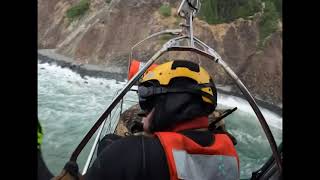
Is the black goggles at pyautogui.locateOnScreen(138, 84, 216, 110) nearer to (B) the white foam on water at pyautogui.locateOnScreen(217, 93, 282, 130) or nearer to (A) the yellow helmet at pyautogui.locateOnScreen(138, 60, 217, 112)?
(A) the yellow helmet at pyautogui.locateOnScreen(138, 60, 217, 112)

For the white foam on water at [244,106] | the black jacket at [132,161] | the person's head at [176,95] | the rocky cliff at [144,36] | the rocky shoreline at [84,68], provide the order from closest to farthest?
1. the black jacket at [132,161]
2. the person's head at [176,95]
3. the white foam on water at [244,106]
4. the rocky cliff at [144,36]
5. the rocky shoreline at [84,68]

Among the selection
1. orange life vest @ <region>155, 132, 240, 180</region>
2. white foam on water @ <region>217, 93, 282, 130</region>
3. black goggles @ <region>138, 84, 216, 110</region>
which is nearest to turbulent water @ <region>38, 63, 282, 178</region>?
white foam on water @ <region>217, 93, 282, 130</region>

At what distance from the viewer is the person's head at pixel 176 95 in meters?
1.08

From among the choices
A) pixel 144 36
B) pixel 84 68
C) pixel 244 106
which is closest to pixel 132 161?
pixel 244 106

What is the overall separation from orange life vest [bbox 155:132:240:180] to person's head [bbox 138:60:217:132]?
0.23 ft

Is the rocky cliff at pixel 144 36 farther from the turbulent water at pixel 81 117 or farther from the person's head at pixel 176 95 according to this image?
the person's head at pixel 176 95

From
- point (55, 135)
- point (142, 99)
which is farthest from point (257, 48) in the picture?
point (142, 99)

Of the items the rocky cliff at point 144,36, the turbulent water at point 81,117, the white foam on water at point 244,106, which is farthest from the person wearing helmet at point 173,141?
the rocky cliff at point 144,36

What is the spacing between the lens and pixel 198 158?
1.04 meters

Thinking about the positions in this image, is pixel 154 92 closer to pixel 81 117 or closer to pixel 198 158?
pixel 198 158

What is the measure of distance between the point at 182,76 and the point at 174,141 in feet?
0.63

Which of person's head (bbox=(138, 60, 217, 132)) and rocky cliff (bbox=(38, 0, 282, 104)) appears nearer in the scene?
person's head (bbox=(138, 60, 217, 132))

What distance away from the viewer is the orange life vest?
3.26ft
